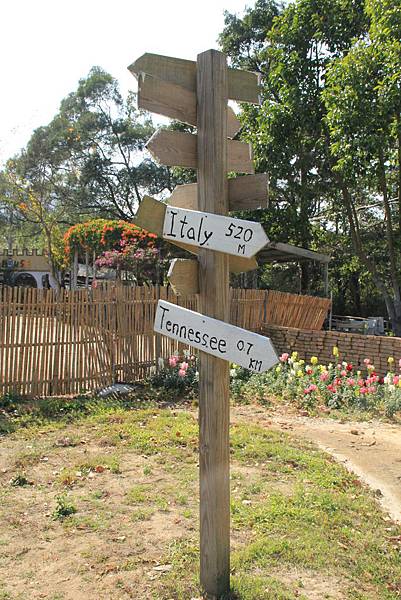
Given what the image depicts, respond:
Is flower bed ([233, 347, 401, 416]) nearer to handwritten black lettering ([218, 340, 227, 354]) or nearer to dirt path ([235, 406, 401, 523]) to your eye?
dirt path ([235, 406, 401, 523])

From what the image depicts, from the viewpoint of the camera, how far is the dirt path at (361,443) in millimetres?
5019

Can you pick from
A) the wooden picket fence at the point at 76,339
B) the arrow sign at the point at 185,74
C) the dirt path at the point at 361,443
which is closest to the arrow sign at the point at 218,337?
the arrow sign at the point at 185,74

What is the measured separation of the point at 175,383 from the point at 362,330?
30.7ft

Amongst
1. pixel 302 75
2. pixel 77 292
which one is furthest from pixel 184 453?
pixel 302 75

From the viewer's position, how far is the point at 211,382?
2.95m

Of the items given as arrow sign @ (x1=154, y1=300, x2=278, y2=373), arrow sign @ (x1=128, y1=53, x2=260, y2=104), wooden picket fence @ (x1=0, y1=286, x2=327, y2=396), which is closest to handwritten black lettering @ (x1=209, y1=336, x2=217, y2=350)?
arrow sign @ (x1=154, y1=300, x2=278, y2=373)

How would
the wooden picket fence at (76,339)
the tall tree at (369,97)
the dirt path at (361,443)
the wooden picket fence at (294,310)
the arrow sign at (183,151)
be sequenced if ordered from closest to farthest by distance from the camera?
the arrow sign at (183,151), the dirt path at (361,443), the wooden picket fence at (76,339), the tall tree at (369,97), the wooden picket fence at (294,310)

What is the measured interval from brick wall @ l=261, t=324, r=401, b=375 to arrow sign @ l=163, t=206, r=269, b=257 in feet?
24.4

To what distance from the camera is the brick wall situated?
970cm

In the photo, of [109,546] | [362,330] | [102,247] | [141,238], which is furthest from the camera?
[102,247]

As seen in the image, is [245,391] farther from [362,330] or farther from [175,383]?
[362,330]

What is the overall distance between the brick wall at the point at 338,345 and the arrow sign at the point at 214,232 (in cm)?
743

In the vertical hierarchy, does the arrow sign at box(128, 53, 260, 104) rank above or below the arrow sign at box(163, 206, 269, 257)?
above

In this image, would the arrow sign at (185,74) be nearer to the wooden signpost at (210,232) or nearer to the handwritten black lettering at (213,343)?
the wooden signpost at (210,232)
